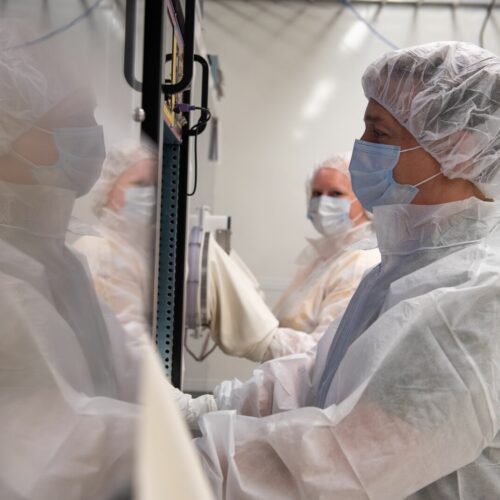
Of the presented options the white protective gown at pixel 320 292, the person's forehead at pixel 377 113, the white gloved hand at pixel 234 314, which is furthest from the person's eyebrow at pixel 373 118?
the white gloved hand at pixel 234 314

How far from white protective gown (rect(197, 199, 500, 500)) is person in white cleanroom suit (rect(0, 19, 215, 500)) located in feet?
0.83

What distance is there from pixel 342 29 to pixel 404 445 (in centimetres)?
323

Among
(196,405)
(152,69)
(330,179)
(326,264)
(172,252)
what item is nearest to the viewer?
(152,69)

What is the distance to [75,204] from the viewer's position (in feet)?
1.70

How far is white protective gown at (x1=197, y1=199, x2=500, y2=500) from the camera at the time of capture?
68cm

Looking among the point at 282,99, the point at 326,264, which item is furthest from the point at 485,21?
the point at 326,264

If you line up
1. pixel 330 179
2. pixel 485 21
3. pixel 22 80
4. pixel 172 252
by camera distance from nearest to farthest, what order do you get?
pixel 22 80 → pixel 172 252 → pixel 330 179 → pixel 485 21

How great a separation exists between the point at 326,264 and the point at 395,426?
156 cm

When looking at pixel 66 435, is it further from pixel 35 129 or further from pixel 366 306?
pixel 366 306

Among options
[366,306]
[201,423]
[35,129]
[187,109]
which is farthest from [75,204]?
[187,109]

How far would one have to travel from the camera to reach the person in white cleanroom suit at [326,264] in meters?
1.87

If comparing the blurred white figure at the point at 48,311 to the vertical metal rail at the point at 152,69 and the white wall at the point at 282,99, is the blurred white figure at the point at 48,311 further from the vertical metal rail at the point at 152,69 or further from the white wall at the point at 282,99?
the white wall at the point at 282,99

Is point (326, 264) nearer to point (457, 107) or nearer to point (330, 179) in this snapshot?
point (330, 179)

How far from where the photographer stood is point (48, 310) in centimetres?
46
